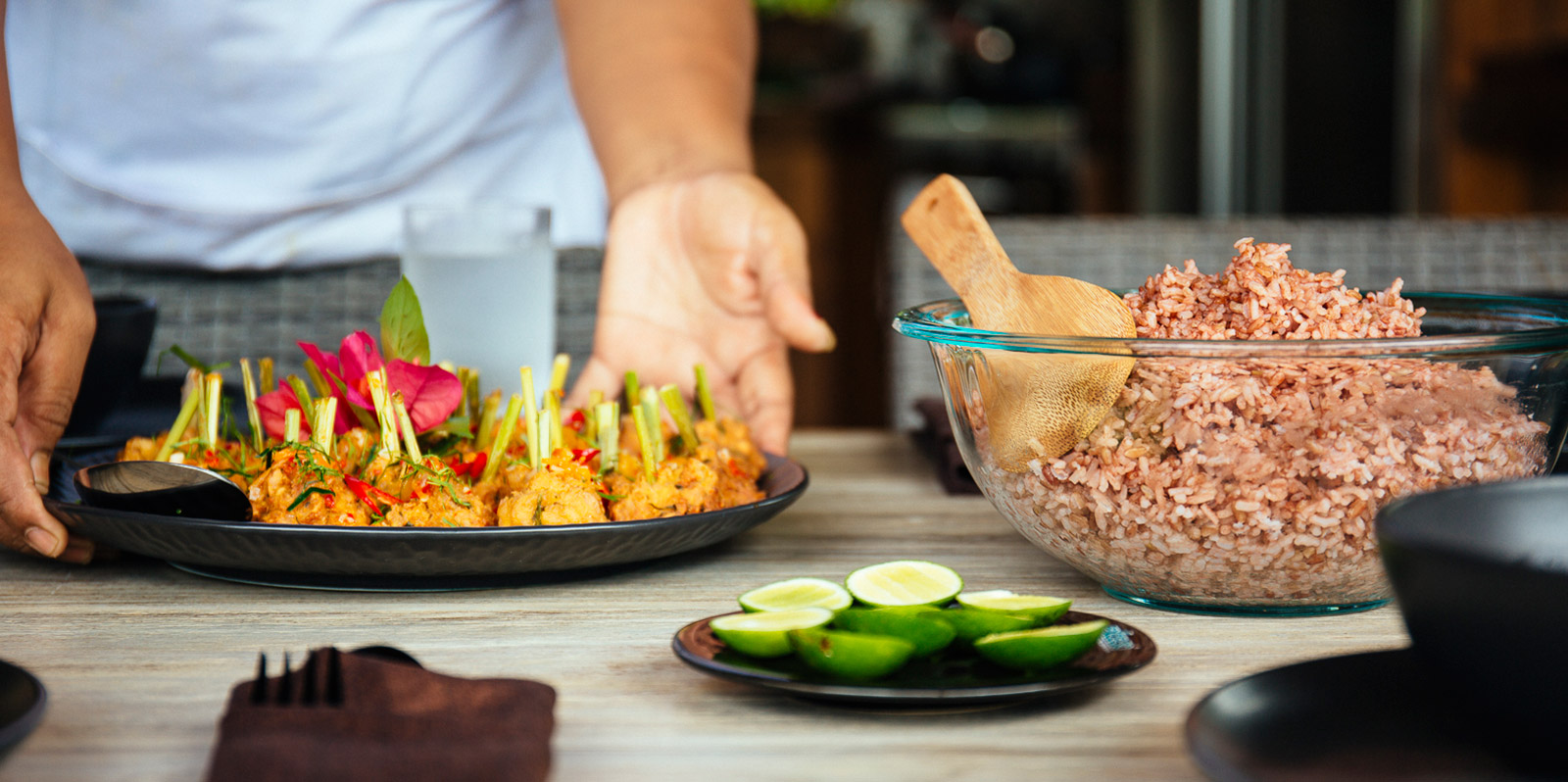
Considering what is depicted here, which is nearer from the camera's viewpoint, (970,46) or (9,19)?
(9,19)

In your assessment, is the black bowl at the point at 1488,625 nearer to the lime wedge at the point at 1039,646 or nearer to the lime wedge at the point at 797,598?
the lime wedge at the point at 1039,646

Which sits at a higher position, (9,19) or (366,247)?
(9,19)

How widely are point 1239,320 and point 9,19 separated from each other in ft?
4.96

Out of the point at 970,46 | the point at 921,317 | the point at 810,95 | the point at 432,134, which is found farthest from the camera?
the point at 970,46

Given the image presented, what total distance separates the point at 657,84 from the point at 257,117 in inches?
19.9

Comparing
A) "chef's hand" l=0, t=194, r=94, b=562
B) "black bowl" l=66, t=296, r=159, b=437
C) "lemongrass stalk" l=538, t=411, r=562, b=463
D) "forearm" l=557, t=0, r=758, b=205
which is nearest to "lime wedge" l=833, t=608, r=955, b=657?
"lemongrass stalk" l=538, t=411, r=562, b=463

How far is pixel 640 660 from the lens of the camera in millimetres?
602

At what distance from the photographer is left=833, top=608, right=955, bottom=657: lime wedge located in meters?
0.52

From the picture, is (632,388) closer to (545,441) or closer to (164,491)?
(545,441)

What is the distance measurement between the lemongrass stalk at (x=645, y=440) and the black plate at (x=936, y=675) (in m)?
0.24

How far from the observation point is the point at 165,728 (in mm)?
510

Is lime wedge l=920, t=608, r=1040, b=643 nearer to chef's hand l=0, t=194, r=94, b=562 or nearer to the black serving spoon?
the black serving spoon

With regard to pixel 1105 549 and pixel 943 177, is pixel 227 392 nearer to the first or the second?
pixel 943 177

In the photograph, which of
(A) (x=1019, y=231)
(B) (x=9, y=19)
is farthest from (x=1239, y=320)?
(B) (x=9, y=19)
